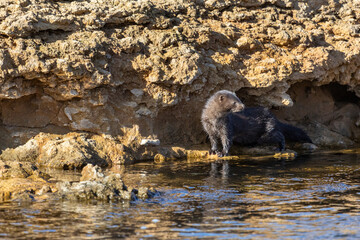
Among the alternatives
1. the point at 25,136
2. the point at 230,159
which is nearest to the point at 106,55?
the point at 25,136

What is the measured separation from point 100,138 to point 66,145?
776 millimetres

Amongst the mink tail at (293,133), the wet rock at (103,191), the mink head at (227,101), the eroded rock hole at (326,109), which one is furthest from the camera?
the eroded rock hole at (326,109)

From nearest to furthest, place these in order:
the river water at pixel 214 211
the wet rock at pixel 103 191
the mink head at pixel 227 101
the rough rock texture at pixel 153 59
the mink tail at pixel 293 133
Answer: the river water at pixel 214 211 < the wet rock at pixel 103 191 < the rough rock texture at pixel 153 59 < the mink head at pixel 227 101 < the mink tail at pixel 293 133

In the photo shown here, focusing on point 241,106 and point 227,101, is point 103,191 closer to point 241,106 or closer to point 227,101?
point 227,101

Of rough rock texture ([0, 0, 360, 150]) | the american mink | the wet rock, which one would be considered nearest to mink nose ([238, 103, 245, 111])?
the american mink

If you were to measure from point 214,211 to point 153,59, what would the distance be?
183 inches

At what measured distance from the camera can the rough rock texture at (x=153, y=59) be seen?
9.70 m

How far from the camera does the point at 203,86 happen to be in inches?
430

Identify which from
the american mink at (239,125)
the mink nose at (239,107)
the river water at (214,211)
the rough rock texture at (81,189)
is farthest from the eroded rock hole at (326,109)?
the rough rock texture at (81,189)

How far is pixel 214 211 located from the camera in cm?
640

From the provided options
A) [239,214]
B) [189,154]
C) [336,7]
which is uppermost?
[336,7]

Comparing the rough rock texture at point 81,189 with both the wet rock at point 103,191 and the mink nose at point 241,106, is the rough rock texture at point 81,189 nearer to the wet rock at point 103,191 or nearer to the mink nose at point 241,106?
the wet rock at point 103,191

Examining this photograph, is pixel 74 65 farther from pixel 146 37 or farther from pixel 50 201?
pixel 50 201

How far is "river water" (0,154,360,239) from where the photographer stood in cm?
555
